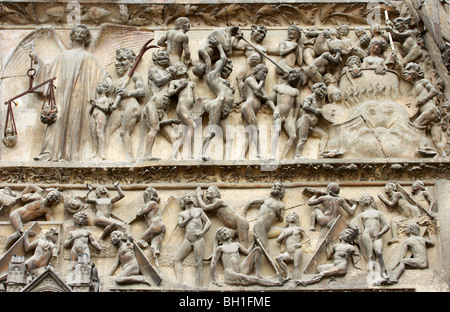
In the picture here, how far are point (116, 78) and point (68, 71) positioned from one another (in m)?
0.67

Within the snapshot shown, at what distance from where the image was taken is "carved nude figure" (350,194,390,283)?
12.1m

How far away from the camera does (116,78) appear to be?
13727 millimetres

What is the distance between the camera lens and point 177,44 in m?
13.7

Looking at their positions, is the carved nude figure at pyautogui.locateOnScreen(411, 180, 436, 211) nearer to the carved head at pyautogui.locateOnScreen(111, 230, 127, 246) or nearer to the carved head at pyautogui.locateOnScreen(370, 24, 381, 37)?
the carved head at pyautogui.locateOnScreen(370, 24, 381, 37)

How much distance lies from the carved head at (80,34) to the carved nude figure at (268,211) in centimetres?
344

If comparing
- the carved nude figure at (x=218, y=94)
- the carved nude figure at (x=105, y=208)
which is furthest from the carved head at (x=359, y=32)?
the carved nude figure at (x=105, y=208)

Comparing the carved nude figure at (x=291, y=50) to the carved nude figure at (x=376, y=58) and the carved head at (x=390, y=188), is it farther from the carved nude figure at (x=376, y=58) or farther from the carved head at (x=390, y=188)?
the carved head at (x=390, y=188)

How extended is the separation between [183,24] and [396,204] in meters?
3.91

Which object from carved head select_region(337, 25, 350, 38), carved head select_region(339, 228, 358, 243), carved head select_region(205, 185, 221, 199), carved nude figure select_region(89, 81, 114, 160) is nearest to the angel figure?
carved nude figure select_region(89, 81, 114, 160)

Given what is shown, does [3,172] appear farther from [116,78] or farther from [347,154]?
[347,154]

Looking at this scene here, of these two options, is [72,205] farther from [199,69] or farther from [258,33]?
[258,33]

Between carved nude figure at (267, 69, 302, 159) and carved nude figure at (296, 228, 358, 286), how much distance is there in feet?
4.76

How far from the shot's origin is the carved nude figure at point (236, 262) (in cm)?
1195
